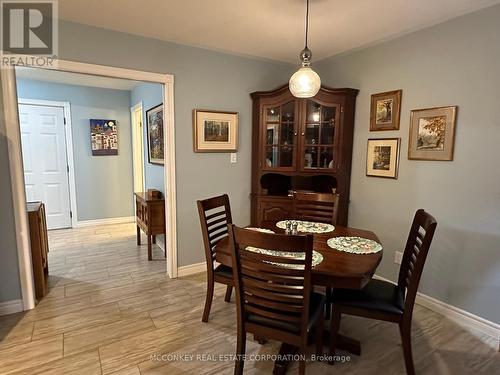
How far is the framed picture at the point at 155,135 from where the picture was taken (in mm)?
3772

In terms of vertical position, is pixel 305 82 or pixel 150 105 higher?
pixel 150 105

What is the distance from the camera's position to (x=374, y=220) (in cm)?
294

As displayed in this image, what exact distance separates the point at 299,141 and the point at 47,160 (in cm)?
414

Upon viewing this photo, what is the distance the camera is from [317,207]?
2.62 m

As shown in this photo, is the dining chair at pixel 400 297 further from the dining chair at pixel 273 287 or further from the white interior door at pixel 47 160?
the white interior door at pixel 47 160

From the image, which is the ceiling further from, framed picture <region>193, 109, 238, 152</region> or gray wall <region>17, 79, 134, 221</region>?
gray wall <region>17, 79, 134, 221</region>

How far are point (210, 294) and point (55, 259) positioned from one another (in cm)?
244

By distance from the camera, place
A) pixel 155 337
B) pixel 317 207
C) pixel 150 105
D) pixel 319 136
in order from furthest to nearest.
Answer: pixel 150 105, pixel 319 136, pixel 317 207, pixel 155 337

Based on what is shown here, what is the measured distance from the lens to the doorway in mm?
4469

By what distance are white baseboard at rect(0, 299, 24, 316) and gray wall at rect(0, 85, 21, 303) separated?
0.10 ft

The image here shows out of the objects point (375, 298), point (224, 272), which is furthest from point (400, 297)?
point (224, 272)

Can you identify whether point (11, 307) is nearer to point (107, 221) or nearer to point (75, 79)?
point (107, 221)

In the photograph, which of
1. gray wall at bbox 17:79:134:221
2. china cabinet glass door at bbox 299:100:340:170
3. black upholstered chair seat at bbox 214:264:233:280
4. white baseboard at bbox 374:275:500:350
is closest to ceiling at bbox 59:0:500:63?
china cabinet glass door at bbox 299:100:340:170

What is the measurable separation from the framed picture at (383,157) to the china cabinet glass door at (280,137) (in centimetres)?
78
